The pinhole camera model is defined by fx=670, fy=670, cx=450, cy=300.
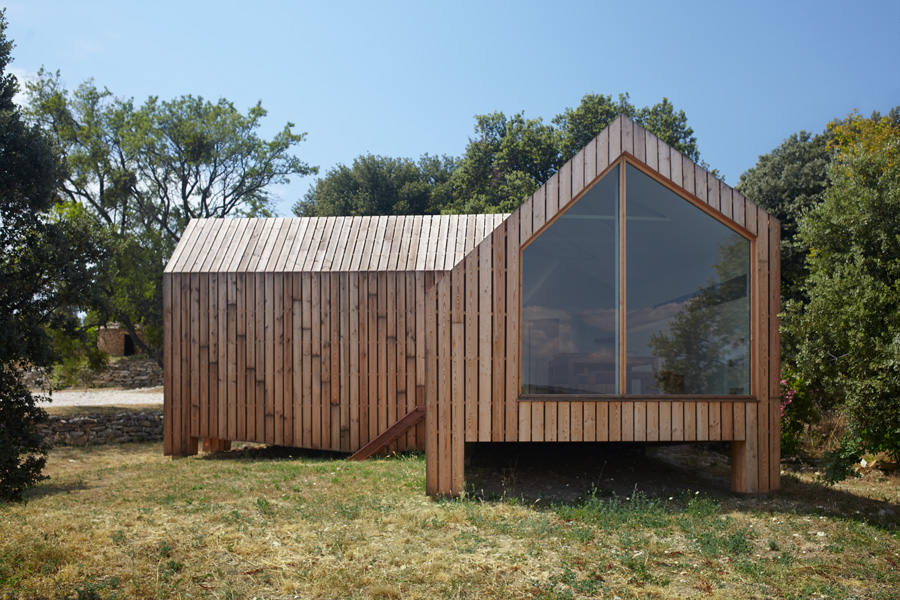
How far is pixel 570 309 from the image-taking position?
7566 millimetres

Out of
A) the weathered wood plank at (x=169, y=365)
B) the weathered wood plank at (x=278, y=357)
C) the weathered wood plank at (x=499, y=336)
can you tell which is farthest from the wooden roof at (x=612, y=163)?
the weathered wood plank at (x=169, y=365)

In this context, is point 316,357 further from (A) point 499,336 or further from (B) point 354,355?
(A) point 499,336

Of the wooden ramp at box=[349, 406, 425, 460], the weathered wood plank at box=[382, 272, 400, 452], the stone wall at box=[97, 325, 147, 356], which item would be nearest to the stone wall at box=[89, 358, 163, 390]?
the stone wall at box=[97, 325, 147, 356]

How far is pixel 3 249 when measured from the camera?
21.5 ft

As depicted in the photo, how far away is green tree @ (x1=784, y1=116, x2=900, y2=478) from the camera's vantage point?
303 inches

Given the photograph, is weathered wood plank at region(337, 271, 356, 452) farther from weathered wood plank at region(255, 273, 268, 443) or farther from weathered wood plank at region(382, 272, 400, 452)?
weathered wood plank at region(255, 273, 268, 443)

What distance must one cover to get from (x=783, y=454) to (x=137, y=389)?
2196 cm

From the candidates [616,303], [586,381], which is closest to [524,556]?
[586,381]

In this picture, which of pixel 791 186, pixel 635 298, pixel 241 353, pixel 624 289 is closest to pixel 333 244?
pixel 241 353

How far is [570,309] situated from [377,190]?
25534 mm

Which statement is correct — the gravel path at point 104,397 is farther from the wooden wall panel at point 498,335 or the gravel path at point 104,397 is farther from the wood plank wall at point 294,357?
the wooden wall panel at point 498,335

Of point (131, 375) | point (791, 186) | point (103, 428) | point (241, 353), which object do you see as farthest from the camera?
point (131, 375)

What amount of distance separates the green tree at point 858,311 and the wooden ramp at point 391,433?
18.9 feet

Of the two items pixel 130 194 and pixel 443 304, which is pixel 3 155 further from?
pixel 130 194
